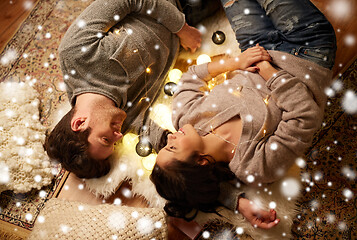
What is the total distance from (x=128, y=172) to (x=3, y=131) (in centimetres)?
69

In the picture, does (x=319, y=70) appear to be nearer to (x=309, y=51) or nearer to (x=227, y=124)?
(x=309, y=51)

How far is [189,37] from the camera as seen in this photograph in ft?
4.66

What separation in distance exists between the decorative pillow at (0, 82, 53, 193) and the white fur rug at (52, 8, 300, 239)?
7.2 inches

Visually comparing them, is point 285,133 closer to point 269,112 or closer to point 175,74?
point 269,112

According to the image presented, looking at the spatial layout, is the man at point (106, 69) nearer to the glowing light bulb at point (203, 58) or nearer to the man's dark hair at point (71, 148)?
the man's dark hair at point (71, 148)

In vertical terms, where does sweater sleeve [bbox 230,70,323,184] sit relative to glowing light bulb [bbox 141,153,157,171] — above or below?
above

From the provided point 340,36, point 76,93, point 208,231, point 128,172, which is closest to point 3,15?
point 76,93

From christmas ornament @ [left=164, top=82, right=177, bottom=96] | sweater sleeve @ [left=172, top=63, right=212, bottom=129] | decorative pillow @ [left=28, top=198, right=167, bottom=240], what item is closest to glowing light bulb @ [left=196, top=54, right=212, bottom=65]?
sweater sleeve @ [left=172, top=63, right=212, bottom=129]

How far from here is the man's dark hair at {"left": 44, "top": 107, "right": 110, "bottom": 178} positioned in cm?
114

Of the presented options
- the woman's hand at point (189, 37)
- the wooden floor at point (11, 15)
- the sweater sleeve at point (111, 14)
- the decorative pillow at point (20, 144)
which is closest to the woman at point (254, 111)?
the woman's hand at point (189, 37)

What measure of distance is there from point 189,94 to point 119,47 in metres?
0.39

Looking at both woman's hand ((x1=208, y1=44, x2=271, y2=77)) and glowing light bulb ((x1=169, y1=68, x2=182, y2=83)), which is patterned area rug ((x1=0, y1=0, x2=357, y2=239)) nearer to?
woman's hand ((x1=208, y1=44, x2=271, y2=77))

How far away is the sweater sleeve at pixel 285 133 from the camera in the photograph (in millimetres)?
1094

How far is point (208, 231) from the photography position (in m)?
1.37
